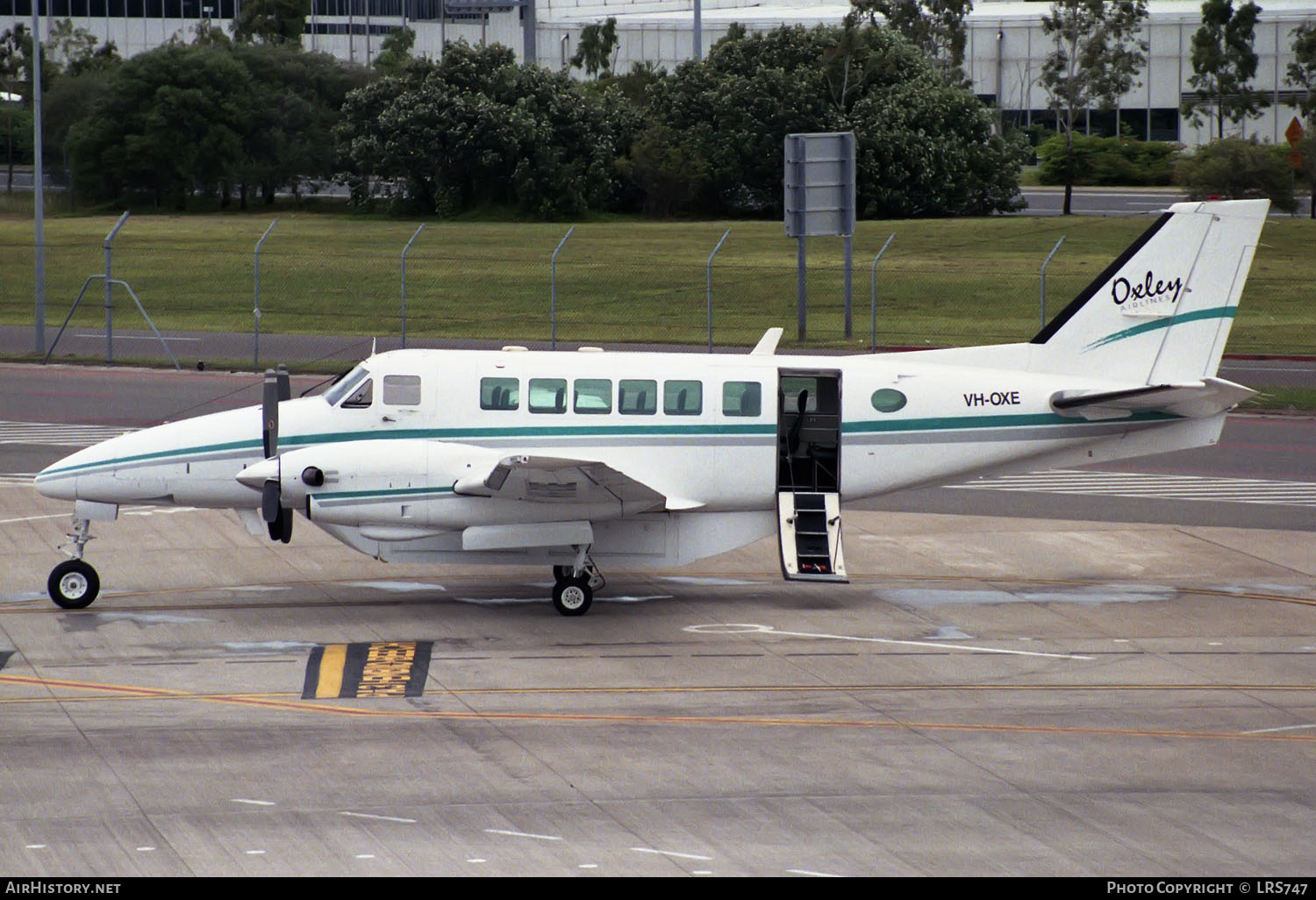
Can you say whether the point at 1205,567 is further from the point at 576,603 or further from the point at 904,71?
the point at 904,71

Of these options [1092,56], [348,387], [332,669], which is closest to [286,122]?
[1092,56]

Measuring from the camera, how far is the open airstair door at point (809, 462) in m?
A: 18.4

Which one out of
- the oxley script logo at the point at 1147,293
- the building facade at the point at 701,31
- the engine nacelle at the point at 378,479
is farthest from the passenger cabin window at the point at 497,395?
the building facade at the point at 701,31

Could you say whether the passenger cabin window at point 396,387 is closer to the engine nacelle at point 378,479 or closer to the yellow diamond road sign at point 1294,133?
the engine nacelle at point 378,479

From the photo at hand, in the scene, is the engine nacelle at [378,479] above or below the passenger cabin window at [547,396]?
below

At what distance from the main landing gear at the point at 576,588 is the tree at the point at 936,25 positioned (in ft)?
232

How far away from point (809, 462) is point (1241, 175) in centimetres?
5220

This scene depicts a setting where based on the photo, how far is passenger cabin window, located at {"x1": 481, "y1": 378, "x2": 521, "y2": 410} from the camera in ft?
60.4

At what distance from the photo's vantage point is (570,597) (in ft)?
59.7

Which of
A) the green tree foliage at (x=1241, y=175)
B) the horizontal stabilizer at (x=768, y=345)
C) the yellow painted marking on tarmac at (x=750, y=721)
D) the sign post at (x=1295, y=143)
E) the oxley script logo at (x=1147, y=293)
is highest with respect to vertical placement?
the sign post at (x=1295, y=143)

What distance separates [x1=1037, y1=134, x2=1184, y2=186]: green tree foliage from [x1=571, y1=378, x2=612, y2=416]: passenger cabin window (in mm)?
68935

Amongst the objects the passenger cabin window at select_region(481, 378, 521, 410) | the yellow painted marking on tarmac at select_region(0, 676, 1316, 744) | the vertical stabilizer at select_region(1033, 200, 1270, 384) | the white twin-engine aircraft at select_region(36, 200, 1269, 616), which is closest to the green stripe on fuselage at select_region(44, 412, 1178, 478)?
the white twin-engine aircraft at select_region(36, 200, 1269, 616)

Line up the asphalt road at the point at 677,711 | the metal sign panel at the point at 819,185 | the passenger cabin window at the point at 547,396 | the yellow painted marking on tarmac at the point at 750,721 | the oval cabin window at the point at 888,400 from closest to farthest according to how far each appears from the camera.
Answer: the asphalt road at the point at 677,711 < the yellow painted marking on tarmac at the point at 750,721 < the passenger cabin window at the point at 547,396 < the oval cabin window at the point at 888,400 < the metal sign panel at the point at 819,185

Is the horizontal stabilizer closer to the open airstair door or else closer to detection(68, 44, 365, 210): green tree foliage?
the open airstair door
